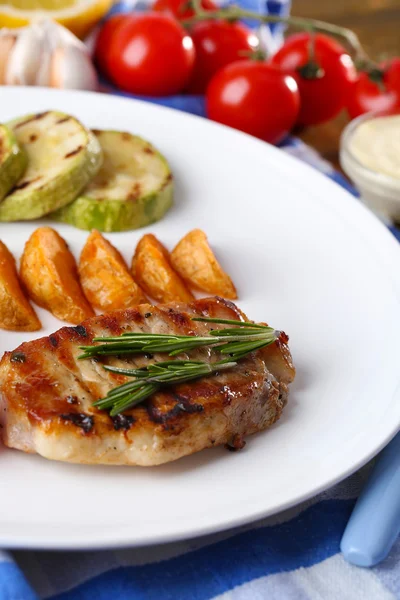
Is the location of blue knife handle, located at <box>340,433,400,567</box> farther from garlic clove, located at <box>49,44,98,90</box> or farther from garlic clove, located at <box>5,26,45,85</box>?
garlic clove, located at <box>5,26,45,85</box>

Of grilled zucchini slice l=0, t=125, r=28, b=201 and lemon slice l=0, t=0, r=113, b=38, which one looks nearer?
grilled zucchini slice l=0, t=125, r=28, b=201

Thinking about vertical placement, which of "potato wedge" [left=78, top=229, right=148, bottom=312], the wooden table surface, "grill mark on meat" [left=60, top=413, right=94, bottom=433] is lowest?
the wooden table surface

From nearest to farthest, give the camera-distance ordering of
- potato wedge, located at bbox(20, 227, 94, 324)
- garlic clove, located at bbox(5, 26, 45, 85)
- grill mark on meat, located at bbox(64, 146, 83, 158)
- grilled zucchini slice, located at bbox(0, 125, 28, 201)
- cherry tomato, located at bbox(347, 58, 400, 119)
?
potato wedge, located at bbox(20, 227, 94, 324) → grilled zucchini slice, located at bbox(0, 125, 28, 201) → grill mark on meat, located at bbox(64, 146, 83, 158) → garlic clove, located at bbox(5, 26, 45, 85) → cherry tomato, located at bbox(347, 58, 400, 119)

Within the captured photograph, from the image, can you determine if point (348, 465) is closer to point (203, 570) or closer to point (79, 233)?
point (203, 570)

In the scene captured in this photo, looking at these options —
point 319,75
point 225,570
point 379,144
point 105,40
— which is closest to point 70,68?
point 105,40

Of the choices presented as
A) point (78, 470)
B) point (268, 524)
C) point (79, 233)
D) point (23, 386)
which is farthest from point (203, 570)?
point (79, 233)

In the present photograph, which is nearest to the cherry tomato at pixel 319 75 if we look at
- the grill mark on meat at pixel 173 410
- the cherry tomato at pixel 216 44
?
the cherry tomato at pixel 216 44

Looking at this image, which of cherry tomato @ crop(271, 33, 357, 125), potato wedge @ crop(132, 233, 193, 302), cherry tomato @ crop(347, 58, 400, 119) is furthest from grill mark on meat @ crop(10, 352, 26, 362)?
cherry tomato @ crop(347, 58, 400, 119)
